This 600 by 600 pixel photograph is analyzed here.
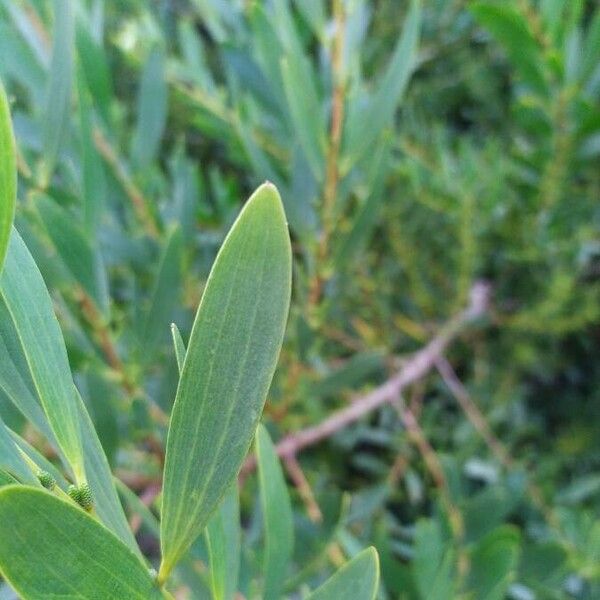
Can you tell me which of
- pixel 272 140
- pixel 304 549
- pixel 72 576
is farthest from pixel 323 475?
pixel 72 576

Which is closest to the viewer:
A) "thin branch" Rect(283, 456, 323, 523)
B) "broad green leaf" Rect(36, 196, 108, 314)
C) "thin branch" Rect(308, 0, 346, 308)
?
"broad green leaf" Rect(36, 196, 108, 314)

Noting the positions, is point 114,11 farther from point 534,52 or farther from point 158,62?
point 534,52

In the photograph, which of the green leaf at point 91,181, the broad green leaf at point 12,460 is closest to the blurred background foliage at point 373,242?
the green leaf at point 91,181

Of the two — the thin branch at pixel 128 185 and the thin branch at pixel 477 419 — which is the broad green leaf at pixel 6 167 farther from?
the thin branch at pixel 477 419

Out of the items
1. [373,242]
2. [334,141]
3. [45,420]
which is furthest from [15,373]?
[373,242]

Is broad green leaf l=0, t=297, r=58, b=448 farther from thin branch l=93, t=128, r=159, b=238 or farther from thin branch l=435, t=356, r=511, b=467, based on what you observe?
thin branch l=435, t=356, r=511, b=467

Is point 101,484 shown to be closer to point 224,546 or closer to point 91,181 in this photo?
point 224,546

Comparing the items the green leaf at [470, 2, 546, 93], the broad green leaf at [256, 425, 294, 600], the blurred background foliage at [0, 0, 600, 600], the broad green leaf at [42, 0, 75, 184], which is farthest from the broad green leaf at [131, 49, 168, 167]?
the broad green leaf at [256, 425, 294, 600]
